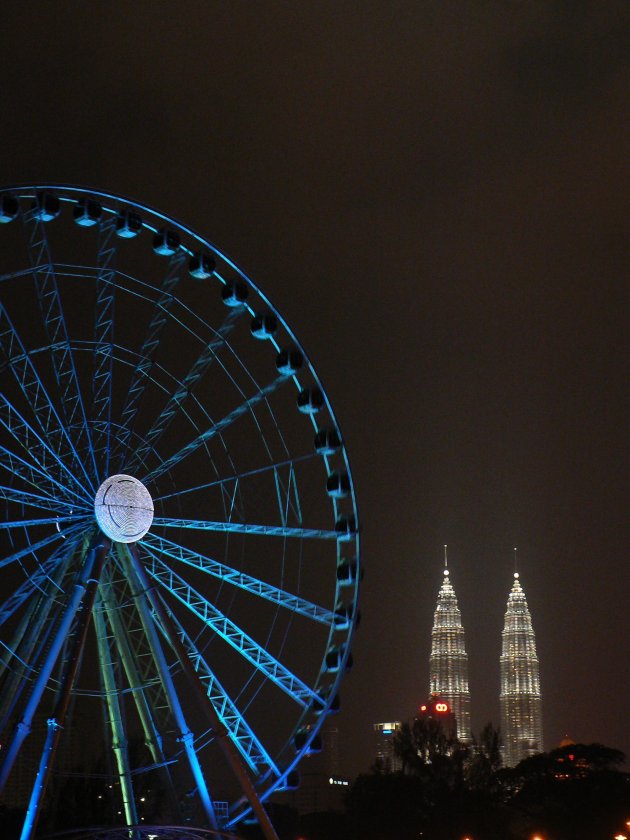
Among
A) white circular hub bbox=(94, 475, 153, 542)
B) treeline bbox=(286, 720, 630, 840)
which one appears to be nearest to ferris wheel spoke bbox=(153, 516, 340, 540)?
white circular hub bbox=(94, 475, 153, 542)

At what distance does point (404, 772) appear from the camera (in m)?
93.8

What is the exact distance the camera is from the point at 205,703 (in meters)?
39.6

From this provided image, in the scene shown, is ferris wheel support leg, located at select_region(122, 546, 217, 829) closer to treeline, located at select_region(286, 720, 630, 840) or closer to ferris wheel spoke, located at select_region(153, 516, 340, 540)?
ferris wheel spoke, located at select_region(153, 516, 340, 540)

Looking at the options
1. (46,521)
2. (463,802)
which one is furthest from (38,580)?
(463,802)

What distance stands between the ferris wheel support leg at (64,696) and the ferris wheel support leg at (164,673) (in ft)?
3.73

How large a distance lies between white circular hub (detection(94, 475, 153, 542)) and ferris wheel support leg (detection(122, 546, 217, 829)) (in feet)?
2.35

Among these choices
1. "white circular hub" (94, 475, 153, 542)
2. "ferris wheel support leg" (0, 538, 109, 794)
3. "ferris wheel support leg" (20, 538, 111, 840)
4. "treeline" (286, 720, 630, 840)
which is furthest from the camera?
"treeline" (286, 720, 630, 840)

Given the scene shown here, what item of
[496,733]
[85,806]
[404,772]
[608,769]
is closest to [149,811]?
[85,806]

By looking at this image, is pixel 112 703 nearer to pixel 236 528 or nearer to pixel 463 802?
pixel 236 528

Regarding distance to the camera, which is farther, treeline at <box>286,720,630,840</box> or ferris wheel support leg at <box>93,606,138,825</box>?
treeline at <box>286,720,630,840</box>

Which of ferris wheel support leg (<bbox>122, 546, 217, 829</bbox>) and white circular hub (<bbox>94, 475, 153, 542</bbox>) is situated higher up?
white circular hub (<bbox>94, 475, 153, 542</bbox>)

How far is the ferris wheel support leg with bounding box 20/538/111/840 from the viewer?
114ft

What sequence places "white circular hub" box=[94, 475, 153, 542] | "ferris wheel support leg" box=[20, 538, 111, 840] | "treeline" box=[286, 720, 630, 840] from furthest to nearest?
"treeline" box=[286, 720, 630, 840]
"white circular hub" box=[94, 475, 153, 542]
"ferris wheel support leg" box=[20, 538, 111, 840]

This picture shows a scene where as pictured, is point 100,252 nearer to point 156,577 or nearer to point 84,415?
point 84,415
